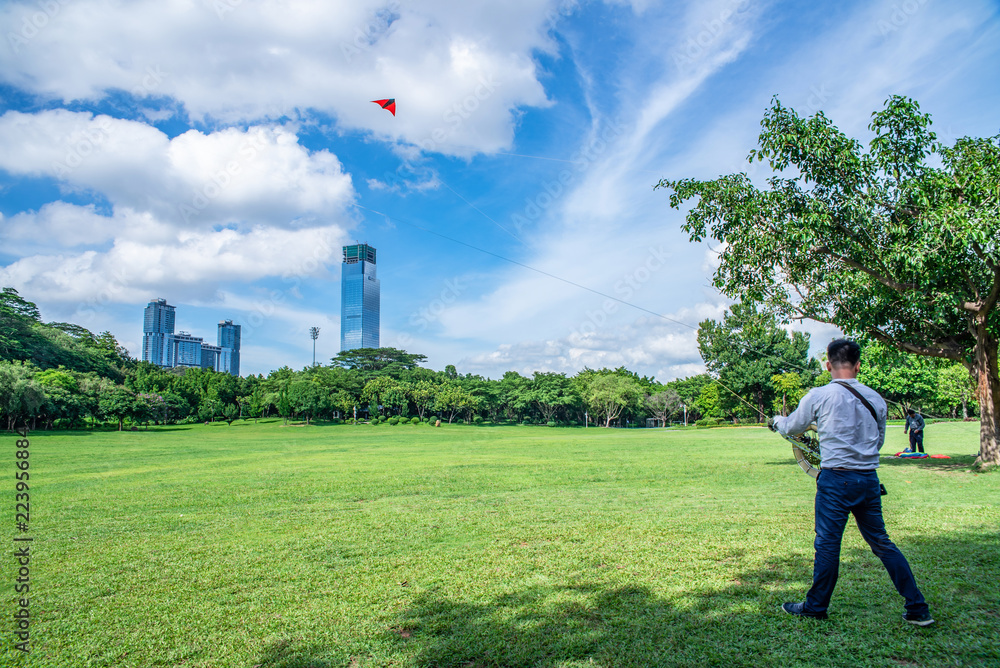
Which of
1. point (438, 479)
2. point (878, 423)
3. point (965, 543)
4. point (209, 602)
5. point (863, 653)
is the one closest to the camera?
point (863, 653)

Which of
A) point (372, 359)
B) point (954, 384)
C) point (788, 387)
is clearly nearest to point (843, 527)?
point (788, 387)

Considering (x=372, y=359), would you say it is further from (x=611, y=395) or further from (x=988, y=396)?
(x=988, y=396)

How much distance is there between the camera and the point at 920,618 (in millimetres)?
4293

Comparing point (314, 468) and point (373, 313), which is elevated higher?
point (373, 313)

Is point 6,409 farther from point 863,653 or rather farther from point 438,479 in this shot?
point 863,653

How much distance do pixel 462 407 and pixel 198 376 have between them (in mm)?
36543

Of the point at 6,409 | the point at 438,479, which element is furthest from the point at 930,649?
the point at 6,409

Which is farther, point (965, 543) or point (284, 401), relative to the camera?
point (284, 401)

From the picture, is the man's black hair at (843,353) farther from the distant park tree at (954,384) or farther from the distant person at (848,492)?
the distant park tree at (954,384)

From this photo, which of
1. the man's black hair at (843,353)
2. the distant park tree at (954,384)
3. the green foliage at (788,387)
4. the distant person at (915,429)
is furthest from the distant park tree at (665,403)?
the man's black hair at (843,353)

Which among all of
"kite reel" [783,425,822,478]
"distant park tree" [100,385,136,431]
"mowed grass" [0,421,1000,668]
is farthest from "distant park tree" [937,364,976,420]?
"distant park tree" [100,385,136,431]

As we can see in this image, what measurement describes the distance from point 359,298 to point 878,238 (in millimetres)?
138999

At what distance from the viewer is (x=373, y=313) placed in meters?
169

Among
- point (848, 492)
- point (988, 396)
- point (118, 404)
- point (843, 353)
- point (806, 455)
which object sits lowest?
point (848, 492)
